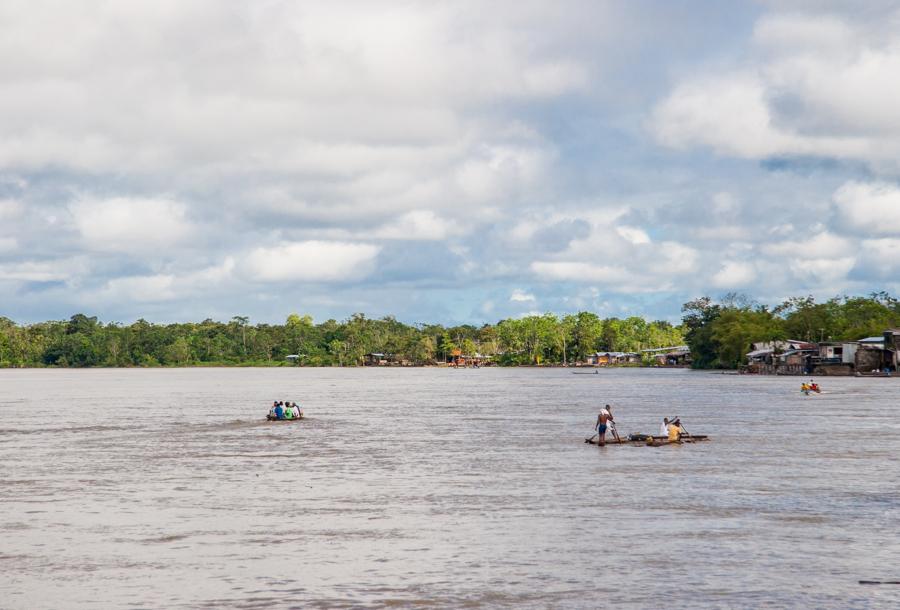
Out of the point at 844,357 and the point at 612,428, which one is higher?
the point at 844,357

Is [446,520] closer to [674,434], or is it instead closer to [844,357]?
[674,434]

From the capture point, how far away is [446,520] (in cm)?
3105

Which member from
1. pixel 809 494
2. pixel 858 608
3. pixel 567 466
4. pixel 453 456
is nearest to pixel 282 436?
pixel 453 456

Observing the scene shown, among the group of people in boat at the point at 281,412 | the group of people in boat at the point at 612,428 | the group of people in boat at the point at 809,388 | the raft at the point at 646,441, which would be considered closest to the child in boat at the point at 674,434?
the group of people in boat at the point at 612,428

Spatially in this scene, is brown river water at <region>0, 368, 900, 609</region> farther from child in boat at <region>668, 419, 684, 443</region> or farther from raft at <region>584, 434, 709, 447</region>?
child in boat at <region>668, 419, 684, 443</region>

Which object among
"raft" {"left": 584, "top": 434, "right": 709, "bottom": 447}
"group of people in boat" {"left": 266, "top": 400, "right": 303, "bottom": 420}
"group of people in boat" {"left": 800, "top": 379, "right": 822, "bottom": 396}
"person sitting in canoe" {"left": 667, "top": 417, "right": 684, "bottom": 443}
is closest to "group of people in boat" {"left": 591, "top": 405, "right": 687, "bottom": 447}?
"person sitting in canoe" {"left": 667, "top": 417, "right": 684, "bottom": 443}

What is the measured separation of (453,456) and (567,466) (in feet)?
23.4

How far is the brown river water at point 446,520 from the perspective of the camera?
22.4 meters

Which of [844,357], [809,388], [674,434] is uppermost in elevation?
[844,357]

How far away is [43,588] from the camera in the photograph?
74.1 feet

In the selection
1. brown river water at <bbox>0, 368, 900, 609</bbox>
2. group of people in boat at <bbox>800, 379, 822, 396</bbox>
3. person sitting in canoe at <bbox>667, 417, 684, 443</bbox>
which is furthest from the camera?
group of people in boat at <bbox>800, 379, 822, 396</bbox>

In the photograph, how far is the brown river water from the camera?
2238 cm

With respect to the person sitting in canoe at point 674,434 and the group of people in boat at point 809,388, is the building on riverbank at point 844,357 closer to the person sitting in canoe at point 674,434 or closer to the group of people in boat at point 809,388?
the group of people in boat at point 809,388

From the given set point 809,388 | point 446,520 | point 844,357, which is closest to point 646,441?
point 446,520
